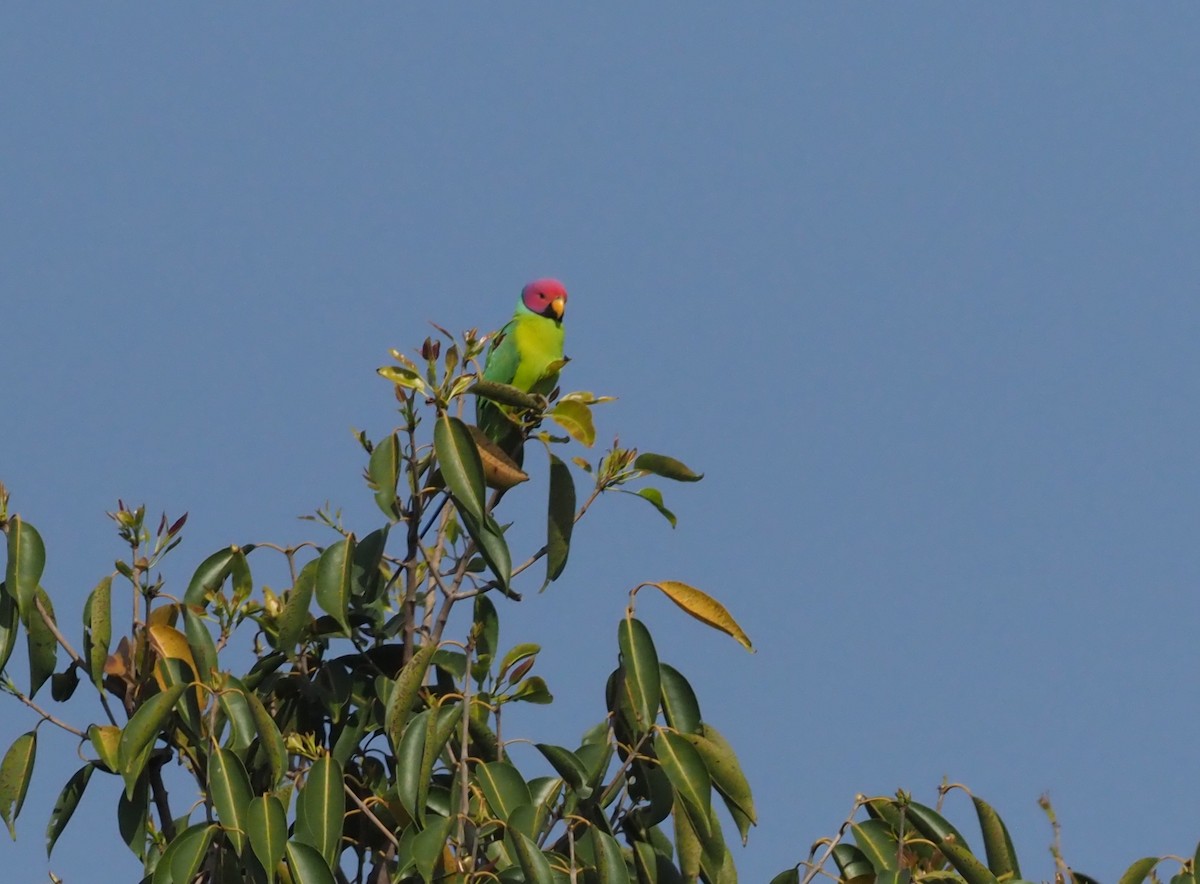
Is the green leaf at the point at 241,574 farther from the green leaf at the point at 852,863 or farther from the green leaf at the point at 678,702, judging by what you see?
the green leaf at the point at 852,863

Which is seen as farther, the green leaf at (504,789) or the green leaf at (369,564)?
the green leaf at (369,564)

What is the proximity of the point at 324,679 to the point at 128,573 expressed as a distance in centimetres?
43

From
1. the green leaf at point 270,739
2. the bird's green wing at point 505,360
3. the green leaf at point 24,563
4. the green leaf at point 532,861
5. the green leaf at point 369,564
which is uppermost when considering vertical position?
the bird's green wing at point 505,360

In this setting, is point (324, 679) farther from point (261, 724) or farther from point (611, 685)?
point (611, 685)

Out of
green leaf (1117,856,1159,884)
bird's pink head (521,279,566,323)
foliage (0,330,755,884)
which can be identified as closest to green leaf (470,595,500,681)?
foliage (0,330,755,884)

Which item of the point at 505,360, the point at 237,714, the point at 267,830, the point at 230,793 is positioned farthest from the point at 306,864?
the point at 505,360

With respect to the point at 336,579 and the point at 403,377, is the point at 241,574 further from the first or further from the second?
the point at 403,377

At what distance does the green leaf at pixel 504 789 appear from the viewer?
2.74 metres

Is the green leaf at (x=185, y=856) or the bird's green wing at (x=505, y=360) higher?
the bird's green wing at (x=505, y=360)

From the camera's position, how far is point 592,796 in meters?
2.85

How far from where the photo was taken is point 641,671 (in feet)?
9.10

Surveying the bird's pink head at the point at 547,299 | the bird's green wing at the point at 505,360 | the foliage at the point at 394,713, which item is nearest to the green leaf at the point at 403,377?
the foliage at the point at 394,713

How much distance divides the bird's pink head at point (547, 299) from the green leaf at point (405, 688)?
10.0 ft

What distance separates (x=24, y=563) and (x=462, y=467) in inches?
33.7
